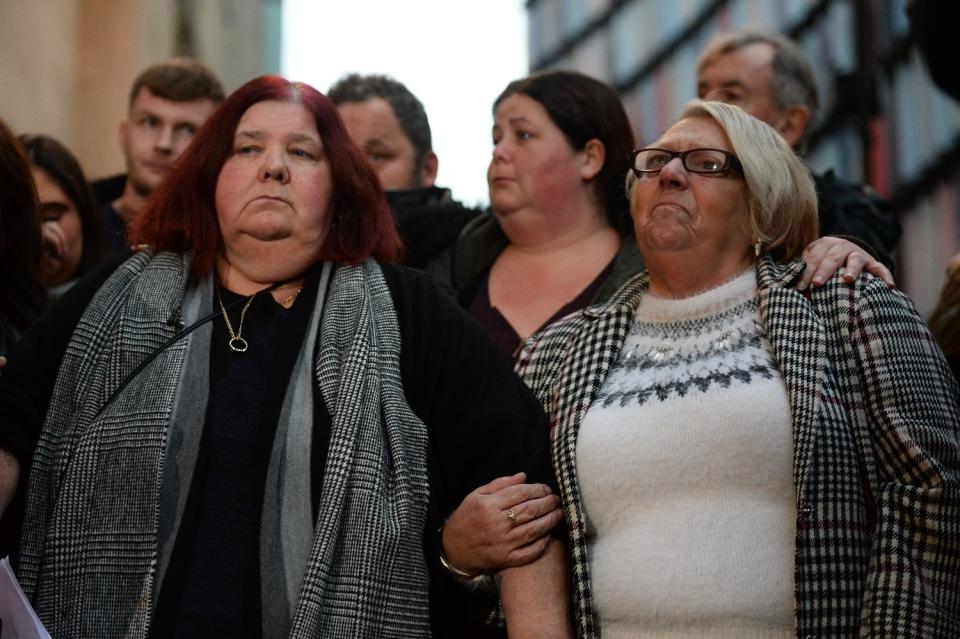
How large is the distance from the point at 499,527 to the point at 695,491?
0.39 meters

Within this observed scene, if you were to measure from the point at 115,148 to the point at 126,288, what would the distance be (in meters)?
5.07

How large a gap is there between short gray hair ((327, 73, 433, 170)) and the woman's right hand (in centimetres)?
186

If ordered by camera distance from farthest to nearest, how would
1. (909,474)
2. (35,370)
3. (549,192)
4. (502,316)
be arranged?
(549,192), (502,316), (35,370), (909,474)

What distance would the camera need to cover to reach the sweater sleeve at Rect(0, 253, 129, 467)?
2928 mm

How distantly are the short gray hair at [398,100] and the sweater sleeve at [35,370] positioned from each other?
5.04 ft

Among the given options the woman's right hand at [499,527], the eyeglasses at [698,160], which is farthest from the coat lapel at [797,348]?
the woman's right hand at [499,527]

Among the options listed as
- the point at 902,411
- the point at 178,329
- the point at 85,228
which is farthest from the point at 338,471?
the point at 85,228

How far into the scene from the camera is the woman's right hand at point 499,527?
2898mm

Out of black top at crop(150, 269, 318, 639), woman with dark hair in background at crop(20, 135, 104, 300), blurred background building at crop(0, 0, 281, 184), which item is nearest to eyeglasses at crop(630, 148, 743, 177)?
black top at crop(150, 269, 318, 639)

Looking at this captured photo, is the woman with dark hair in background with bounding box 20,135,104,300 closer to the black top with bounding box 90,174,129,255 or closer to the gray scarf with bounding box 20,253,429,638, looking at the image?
the black top with bounding box 90,174,129,255

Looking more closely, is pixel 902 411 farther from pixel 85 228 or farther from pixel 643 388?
pixel 85 228

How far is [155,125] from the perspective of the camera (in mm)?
4863

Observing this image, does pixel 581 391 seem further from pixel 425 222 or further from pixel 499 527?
pixel 425 222

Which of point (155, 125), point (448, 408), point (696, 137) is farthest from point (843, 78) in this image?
point (448, 408)
